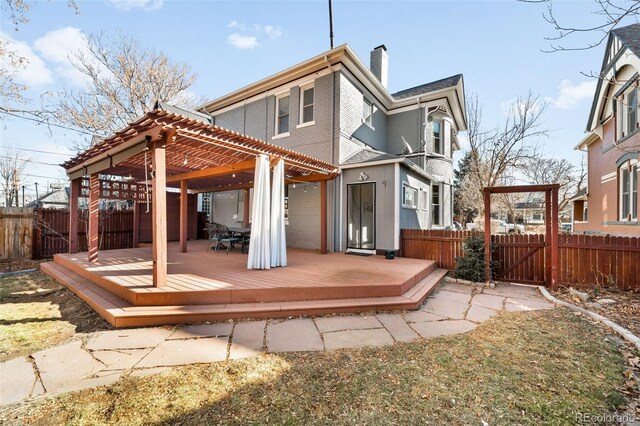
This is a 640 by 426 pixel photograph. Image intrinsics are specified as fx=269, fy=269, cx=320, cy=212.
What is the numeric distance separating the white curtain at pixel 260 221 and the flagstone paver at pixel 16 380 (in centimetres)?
337

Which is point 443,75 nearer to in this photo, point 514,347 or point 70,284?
point 514,347

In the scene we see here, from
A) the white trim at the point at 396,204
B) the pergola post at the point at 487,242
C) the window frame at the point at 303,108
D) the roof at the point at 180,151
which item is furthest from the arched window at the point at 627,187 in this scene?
the window frame at the point at 303,108

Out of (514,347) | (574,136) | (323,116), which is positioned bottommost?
(514,347)

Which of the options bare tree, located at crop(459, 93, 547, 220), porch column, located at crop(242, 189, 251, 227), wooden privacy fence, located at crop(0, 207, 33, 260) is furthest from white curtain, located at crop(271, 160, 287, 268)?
bare tree, located at crop(459, 93, 547, 220)

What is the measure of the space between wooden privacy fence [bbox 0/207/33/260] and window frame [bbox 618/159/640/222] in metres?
20.9

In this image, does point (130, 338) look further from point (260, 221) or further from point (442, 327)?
point (442, 327)

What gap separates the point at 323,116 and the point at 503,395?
28.2ft

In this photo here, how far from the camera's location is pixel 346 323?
3.96 metres

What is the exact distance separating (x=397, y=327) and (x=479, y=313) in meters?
1.71

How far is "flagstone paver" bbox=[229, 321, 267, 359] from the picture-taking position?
10.1 feet

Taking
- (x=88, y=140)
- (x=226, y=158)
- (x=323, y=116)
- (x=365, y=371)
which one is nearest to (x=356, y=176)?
(x=323, y=116)

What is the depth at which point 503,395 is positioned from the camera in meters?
2.30

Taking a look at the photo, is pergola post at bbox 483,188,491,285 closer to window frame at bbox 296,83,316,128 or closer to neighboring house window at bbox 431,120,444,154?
window frame at bbox 296,83,316,128

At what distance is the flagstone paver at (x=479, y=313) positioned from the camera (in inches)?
168
